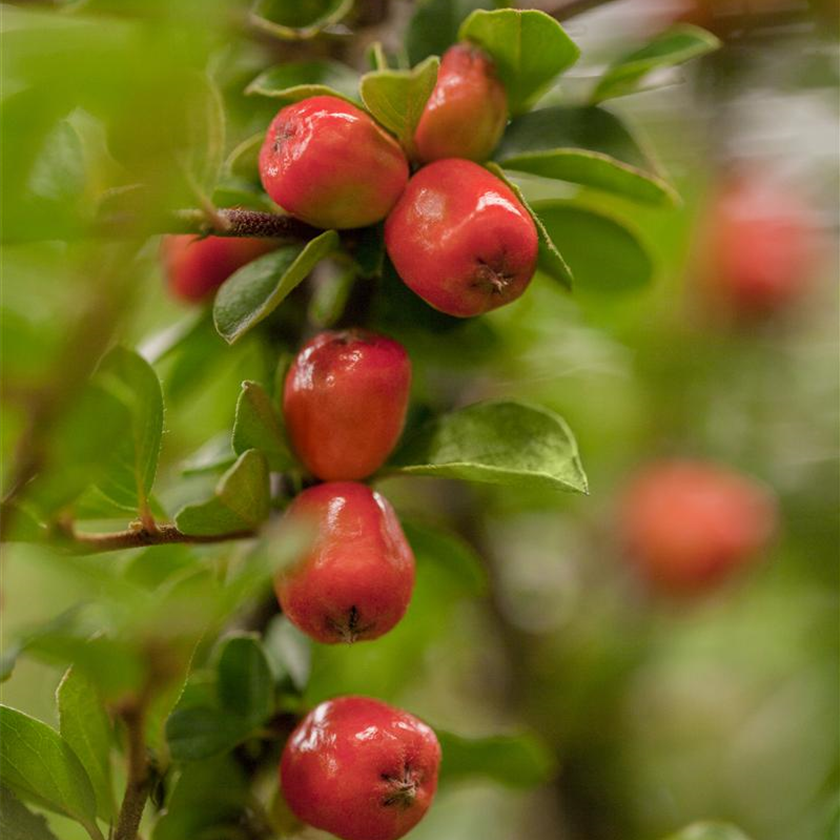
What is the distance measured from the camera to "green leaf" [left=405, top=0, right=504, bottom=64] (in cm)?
56

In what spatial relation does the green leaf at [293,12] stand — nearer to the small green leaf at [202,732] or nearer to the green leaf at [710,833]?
the small green leaf at [202,732]

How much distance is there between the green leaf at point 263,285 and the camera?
45cm

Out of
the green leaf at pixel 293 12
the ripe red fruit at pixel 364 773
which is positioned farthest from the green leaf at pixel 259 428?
the green leaf at pixel 293 12

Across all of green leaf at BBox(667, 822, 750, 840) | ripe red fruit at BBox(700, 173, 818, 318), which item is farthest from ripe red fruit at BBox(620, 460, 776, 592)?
green leaf at BBox(667, 822, 750, 840)

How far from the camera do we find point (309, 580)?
43 cm

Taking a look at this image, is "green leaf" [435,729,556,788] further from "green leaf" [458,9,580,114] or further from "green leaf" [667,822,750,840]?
"green leaf" [458,9,580,114]

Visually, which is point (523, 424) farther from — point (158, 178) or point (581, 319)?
point (581, 319)

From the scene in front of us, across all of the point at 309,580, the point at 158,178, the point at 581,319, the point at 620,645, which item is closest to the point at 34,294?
the point at 158,178

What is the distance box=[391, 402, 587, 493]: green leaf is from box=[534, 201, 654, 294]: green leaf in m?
0.15

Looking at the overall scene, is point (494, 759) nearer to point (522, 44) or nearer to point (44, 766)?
point (44, 766)

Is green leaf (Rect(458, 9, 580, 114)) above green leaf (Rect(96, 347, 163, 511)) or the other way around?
above

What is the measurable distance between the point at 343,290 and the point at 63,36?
30 cm

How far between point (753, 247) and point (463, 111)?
78 centimetres

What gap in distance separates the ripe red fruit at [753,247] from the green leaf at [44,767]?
0.91 m
